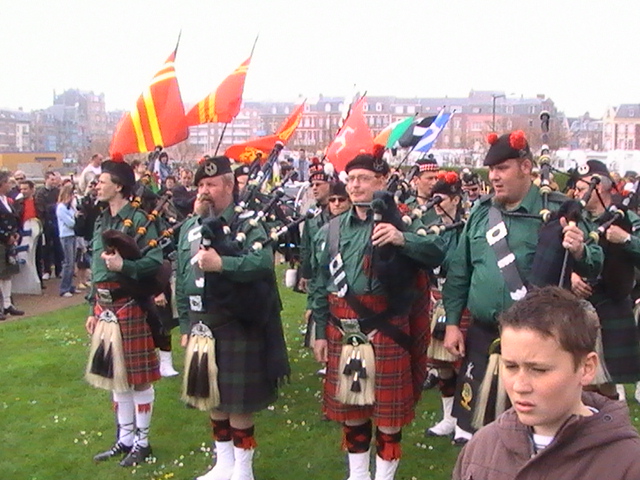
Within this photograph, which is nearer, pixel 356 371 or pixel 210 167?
pixel 356 371

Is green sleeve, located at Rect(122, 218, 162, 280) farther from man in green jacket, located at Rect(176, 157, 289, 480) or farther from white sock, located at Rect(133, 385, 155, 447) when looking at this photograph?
white sock, located at Rect(133, 385, 155, 447)

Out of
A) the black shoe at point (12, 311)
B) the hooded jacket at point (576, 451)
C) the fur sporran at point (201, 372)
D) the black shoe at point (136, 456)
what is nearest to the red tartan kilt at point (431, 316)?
the fur sporran at point (201, 372)

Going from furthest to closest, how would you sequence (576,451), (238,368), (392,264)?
1. (238,368)
2. (392,264)
3. (576,451)

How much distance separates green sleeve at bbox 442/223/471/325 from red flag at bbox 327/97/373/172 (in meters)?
1.18

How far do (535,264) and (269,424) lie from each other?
117 inches

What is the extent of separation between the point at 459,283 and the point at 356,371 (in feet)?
2.45

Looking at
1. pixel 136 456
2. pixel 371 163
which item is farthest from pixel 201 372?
pixel 371 163

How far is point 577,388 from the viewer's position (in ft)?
6.17

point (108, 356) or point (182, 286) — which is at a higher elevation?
point (182, 286)

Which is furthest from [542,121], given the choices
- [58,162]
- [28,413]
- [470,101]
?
[470,101]

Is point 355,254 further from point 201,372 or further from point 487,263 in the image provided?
point 201,372

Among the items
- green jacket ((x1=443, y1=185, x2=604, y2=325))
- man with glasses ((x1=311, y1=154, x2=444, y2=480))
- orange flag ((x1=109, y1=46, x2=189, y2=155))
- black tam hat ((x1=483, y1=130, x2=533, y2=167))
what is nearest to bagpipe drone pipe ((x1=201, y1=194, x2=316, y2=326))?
man with glasses ((x1=311, y1=154, x2=444, y2=480))

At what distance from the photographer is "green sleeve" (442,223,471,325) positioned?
3994mm

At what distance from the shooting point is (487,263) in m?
3.76
